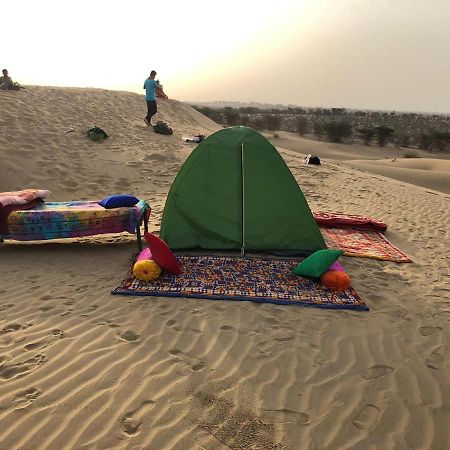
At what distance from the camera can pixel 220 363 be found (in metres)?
3.56

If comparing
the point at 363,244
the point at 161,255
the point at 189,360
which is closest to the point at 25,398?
the point at 189,360

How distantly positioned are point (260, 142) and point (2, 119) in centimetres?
969

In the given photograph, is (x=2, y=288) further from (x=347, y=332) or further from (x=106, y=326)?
(x=347, y=332)

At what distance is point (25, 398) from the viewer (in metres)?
3.01

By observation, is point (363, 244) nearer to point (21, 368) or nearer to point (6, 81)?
point (21, 368)

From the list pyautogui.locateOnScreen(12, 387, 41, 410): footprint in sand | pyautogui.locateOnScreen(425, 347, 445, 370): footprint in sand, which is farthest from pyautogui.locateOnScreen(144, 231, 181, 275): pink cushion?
pyautogui.locateOnScreen(425, 347, 445, 370): footprint in sand

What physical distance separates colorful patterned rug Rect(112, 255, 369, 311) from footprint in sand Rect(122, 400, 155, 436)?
173 centimetres

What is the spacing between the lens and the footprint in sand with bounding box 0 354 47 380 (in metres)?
3.25

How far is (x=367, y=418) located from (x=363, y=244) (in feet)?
13.3

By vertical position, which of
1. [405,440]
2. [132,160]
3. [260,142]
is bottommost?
[405,440]

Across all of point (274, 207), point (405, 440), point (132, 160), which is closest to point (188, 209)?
point (274, 207)

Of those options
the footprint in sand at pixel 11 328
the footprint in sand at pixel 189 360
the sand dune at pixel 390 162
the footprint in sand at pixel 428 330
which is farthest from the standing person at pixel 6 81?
the footprint in sand at pixel 428 330

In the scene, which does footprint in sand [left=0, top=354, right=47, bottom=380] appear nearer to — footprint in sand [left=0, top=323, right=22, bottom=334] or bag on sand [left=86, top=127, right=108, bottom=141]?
footprint in sand [left=0, top=323, right=22, bottom=334]

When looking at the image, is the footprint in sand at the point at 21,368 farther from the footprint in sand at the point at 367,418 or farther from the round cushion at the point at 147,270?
the footprint in sand at the point at 367,418
